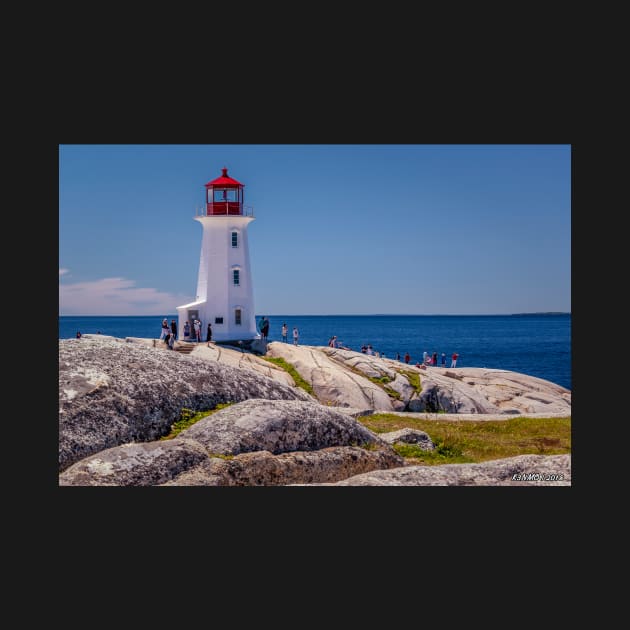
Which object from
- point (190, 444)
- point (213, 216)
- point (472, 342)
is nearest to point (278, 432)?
point (190, 444)

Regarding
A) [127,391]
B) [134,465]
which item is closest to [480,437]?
[127,391]

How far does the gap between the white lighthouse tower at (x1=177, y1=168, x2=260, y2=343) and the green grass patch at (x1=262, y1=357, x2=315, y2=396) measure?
2862mm

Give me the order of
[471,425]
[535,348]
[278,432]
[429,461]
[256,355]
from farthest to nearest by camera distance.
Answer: [535,348] < [256,355] < [471,425] < [429,461] < [278,432]

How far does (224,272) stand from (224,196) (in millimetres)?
4682

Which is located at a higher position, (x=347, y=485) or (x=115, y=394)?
(x=115, y=394)

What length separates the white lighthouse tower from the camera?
132ft

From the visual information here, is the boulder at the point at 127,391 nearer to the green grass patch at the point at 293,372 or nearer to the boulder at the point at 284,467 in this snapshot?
the boulder at the point at 284,467

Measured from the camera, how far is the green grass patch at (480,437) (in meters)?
18.0

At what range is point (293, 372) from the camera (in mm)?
36188

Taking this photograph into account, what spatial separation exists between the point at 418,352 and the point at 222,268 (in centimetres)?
7188

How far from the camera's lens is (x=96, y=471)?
13.7m

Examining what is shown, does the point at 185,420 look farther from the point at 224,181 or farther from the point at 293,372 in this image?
the point at 224,181

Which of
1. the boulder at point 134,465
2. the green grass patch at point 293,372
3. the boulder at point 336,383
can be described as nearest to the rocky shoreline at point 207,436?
the boulder at point 134,465

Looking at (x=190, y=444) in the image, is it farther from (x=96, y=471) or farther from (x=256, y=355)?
(x=256, y=355)
